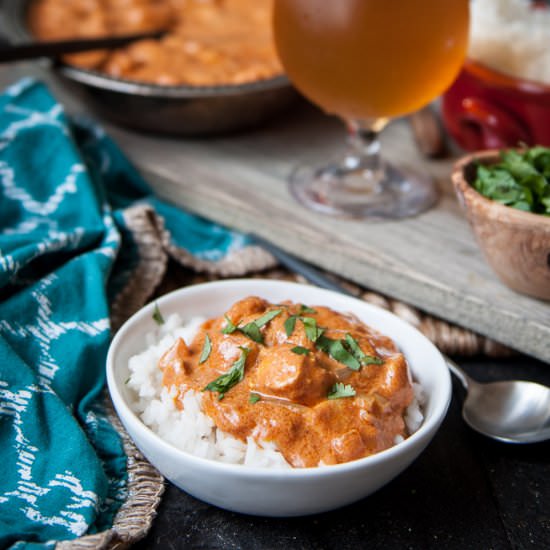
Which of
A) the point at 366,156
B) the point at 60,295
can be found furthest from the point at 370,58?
the point at 60,295

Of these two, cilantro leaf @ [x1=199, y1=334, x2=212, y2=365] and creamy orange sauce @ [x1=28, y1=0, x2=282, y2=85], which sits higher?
creamy orange sauce @ [x1=28, y1=0, x2=282, y2=85]

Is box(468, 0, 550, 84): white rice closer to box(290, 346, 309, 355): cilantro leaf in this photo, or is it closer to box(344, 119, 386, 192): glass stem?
box(344, 119, 386, 192): glass stem

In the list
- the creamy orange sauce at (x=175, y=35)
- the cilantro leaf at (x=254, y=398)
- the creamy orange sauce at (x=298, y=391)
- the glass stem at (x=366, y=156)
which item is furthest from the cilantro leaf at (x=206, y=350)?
the creamy orange sauce at (x=175, y=35)

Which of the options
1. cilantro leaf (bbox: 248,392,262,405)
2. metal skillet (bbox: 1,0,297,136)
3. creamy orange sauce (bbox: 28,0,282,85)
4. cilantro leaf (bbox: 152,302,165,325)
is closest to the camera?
cilantro leaf (bbox: 248,392,262,405)

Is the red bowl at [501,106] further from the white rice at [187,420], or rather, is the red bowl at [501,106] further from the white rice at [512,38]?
the white rice at [187,420]

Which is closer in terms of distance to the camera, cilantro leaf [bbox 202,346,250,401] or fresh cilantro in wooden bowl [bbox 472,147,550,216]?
cilantro leaf [bbox 202,346,250,401]

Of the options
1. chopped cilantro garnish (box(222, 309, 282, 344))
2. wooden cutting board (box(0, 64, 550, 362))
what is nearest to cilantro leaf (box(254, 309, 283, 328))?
chopped cilantro garnish (box(222, 309, 282, 344))
